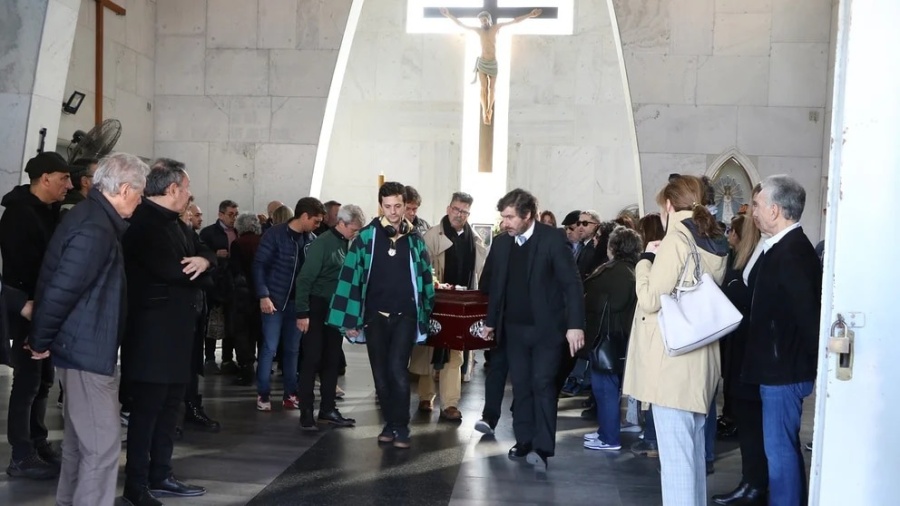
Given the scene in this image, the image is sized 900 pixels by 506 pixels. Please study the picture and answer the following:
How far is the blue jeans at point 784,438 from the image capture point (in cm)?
376

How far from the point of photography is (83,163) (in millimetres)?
8008

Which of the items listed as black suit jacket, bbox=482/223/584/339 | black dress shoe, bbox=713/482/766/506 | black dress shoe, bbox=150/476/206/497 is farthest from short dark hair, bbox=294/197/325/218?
black dress shoe, bbox=713/482/766/506

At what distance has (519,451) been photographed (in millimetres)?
5098

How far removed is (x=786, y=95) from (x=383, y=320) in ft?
18.9

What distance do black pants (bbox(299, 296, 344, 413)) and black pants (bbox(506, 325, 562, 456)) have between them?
138 cm

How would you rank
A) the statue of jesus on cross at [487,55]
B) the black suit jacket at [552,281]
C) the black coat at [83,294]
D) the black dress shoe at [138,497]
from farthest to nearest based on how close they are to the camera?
the statue of jesus on cross at [487,55]
the black suit jacket at [552,281]
the black dress shoe at [138,497]
the black coat at [83,294]

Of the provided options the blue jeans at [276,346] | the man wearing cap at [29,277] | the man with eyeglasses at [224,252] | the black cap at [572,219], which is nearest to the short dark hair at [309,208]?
the blue jeans at [276,346]

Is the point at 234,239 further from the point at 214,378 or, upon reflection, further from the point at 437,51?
the point at 437,51

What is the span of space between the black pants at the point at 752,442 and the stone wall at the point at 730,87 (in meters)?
4.86

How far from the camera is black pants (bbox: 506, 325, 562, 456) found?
492cm

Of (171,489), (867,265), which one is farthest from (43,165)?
(867,265)

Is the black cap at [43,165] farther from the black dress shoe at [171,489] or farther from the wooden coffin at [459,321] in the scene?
the wooden coffin at [459,321]

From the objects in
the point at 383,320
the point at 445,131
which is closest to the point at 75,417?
the point at 383,320

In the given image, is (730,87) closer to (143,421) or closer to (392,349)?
(392,349)
